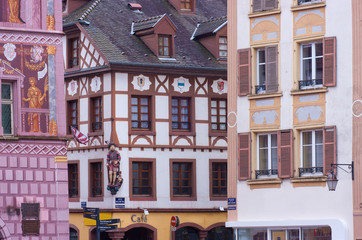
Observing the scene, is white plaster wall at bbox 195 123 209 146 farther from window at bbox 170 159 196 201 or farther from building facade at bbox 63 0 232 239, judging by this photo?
window at bbox 170 159 196 201

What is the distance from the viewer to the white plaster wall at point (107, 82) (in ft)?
187

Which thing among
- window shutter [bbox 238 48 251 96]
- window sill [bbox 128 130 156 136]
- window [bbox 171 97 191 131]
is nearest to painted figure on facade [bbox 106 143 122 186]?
window sill [bbox 128 130 156 136]

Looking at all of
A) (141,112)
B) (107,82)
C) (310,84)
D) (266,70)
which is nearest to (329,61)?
(310,84)

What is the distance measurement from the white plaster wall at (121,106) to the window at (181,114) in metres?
2.35

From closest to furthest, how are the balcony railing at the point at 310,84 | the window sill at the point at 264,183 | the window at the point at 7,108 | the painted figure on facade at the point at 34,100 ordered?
the window at the point at 7,108 < the painted figure on facade at the point at 34,100 < the balcony railing at the point at 310,84 < the window sill at the point at 264,183

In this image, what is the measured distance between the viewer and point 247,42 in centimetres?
4928

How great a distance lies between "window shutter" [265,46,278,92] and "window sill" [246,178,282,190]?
3.15 meters

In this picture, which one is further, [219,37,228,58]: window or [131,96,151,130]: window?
[219,37,228,58]: window

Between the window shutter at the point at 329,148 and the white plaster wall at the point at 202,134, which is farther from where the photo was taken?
the white plaster wall at the point at 202,134

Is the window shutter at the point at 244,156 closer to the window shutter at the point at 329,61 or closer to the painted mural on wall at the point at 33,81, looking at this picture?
the window shutter at the point at 329,61

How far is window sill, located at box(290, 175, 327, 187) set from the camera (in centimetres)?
4679

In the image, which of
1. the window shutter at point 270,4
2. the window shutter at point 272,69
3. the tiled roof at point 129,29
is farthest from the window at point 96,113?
the window shutter at point 270,4

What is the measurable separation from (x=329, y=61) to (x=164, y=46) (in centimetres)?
1348

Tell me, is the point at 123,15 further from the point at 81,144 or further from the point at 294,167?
the point at 294,167
